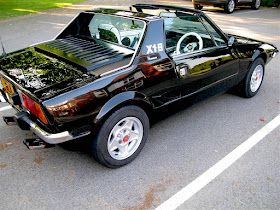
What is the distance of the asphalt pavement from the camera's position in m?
2.87

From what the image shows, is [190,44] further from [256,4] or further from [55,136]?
[256,4]

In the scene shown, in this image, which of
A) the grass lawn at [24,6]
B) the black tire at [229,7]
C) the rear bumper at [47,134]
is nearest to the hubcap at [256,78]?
the rear bumper at [47,134]

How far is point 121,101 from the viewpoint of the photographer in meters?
3.01

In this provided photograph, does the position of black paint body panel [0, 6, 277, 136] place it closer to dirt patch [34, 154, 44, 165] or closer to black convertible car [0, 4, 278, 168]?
black convertible car [0, 4, 278, 168]

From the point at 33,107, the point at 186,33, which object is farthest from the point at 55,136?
the point at 186,33

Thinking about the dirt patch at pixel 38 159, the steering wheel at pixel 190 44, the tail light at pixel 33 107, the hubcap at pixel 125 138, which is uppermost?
the steering wheel at pixel 190 44

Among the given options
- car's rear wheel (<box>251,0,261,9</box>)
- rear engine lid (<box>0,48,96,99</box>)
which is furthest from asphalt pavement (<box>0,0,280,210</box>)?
car's rear wheel (<box>251,0,261,9</box>)

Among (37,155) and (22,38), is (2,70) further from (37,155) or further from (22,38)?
(22,38)

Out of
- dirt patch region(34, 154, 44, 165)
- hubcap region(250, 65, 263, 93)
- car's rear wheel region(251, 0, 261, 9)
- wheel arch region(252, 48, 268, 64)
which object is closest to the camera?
dirt patch region(34, 154, 44, 165)

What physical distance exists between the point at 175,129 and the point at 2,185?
7.08ft

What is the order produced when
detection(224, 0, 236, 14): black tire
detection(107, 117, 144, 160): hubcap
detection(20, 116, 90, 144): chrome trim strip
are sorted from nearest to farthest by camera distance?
detection(20, 116, 90, 144): chrome trim strip < detection(107, 117, 144, 160): hubcap < detection(224, 0, 236, 14): black tire

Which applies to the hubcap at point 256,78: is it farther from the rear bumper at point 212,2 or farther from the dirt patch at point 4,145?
the rear bumper at point 212,2

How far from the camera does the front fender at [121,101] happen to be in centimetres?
292

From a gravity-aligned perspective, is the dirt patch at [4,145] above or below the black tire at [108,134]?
below
